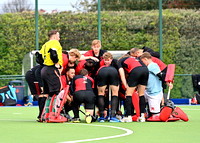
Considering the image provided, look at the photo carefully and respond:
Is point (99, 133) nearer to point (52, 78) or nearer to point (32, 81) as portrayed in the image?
point (52, 78)

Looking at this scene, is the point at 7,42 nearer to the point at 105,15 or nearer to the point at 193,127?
the point at 105,15

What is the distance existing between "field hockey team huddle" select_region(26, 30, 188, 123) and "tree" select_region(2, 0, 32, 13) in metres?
11.4

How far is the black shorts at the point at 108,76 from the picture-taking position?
9930 millimetres

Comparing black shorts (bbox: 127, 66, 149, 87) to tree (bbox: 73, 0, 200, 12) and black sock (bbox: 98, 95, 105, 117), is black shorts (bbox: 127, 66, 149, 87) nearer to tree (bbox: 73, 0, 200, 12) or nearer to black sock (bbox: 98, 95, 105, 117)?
black sock (bbox: 98, 95, 105, 117)

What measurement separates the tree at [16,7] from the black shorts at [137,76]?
1203 centimetres

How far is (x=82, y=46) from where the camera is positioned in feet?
70.8

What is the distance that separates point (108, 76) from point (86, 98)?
57 cm

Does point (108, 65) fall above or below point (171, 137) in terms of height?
above

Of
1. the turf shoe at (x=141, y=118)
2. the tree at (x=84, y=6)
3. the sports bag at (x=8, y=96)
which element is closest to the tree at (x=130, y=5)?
the tree at (x=84, y=6)

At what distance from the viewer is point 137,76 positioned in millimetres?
9836

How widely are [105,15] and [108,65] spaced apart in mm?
11239

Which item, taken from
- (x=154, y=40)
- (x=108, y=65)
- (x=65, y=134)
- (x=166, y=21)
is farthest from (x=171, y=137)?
(x=166, y=21)

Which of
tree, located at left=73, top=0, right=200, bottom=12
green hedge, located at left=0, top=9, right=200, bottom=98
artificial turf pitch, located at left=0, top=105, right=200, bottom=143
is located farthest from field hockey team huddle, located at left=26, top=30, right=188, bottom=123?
tree, located at left=73, top=0, right=200, bottom=12

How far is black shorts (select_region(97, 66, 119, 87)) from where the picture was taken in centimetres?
993
